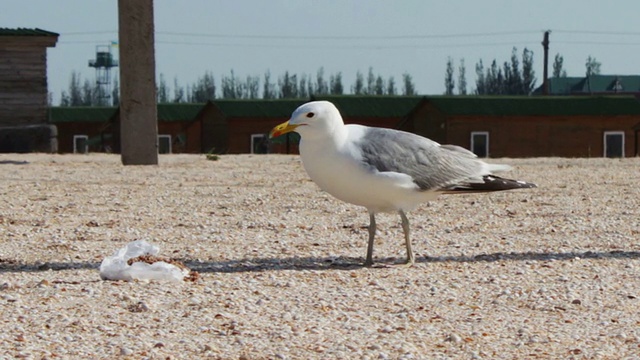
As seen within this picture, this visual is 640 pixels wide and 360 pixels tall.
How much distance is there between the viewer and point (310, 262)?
7750 millimetres

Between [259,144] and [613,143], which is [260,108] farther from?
[613,143]

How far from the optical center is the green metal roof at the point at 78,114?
5100 centimetres

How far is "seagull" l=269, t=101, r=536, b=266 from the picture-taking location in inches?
280

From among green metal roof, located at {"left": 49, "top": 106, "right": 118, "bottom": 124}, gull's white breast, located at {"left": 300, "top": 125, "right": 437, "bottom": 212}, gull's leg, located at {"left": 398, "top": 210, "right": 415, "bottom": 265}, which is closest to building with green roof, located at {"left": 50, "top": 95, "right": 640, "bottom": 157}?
green metal roof, located at {"left": 49, "top": 106, "right": 118, "bottom": 124}

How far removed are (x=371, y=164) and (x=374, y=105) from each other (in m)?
35.8

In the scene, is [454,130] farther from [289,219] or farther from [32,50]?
[289,219]

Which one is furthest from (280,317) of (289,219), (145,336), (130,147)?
(130,147)

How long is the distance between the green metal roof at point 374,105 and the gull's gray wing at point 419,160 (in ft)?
112

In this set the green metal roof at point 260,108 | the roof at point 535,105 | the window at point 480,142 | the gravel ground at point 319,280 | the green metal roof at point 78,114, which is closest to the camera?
the gravel ground at point 319,280

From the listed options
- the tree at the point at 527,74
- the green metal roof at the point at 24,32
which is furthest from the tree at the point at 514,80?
the green metal roof at the point at 24,32

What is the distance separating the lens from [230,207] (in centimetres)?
1171

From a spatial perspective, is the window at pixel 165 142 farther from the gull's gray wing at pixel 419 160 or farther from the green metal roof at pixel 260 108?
the gull's gray wing at pixel 419 160

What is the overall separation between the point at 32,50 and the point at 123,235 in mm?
22991

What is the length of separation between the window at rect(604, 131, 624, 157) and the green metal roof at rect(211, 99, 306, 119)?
11978 millimetres
